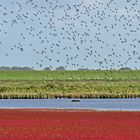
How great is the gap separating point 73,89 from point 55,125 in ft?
283

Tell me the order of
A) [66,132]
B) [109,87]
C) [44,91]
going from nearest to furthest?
[66,132]
[44,91]
[109,87]

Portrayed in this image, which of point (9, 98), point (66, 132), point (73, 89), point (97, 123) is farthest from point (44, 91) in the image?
point (66, 132)

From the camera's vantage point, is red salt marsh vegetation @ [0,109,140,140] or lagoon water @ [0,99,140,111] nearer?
red salt marsh vegetation @ [0,109,140,140]

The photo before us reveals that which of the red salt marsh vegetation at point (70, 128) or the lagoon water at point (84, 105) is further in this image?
the lagoon water at point (84, 105)

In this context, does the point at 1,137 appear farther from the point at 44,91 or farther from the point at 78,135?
the point at 44,91

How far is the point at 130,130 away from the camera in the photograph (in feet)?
138

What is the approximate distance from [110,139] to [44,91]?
303 feet

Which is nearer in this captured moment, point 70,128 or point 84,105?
point 70,128

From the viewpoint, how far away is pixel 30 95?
4510 inches

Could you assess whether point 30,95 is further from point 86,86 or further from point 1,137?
point 1,137

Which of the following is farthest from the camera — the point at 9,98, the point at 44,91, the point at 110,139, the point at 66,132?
the point at 44,91

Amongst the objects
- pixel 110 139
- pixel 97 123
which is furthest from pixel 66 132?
pixel 97 123

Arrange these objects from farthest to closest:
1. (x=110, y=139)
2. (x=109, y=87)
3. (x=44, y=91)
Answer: (x=109, y=87)
(x=44, y=91)
(x=110, y=139)

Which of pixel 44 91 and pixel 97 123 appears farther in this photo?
pixel 44 91
